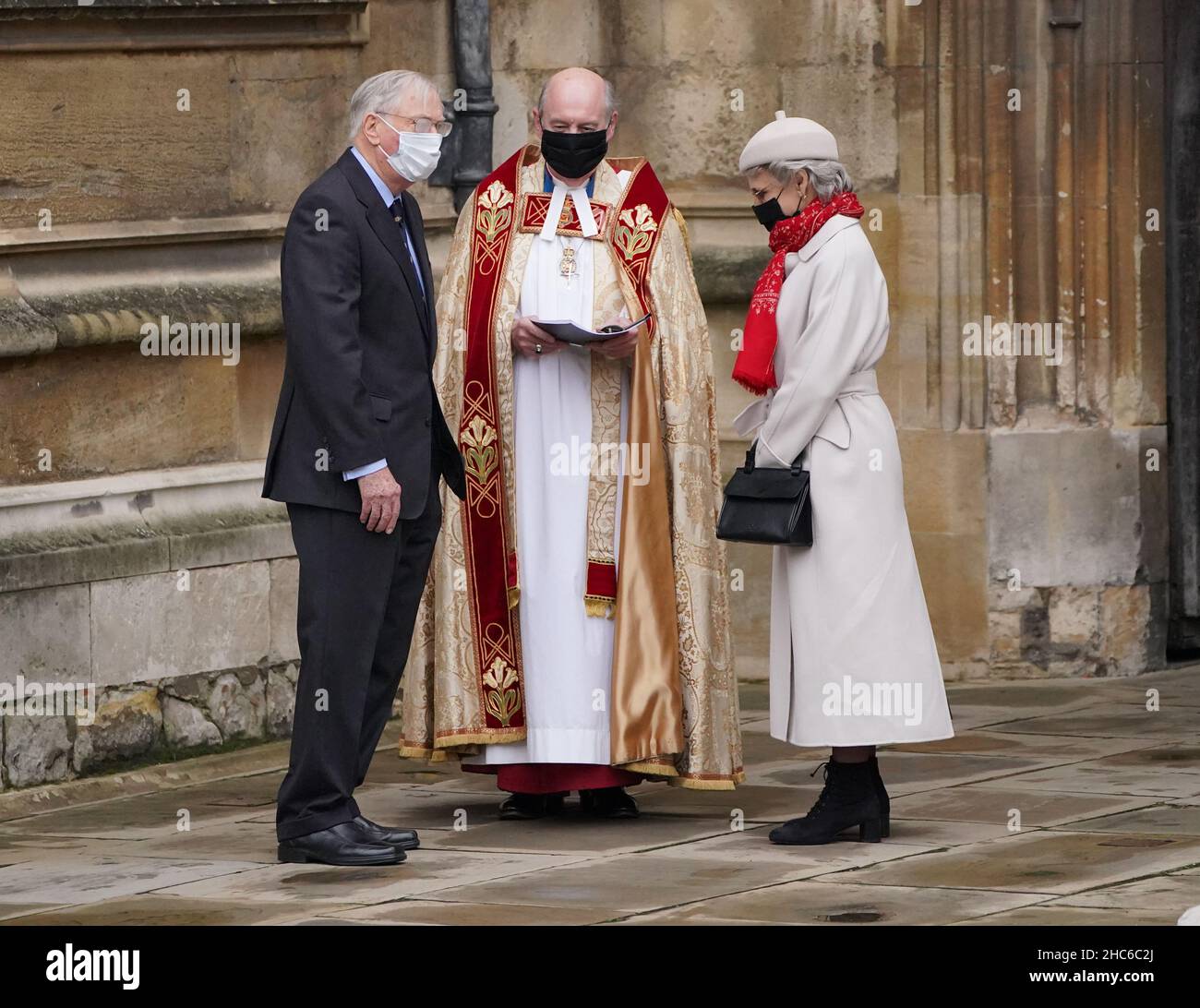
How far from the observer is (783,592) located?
22.7 ft

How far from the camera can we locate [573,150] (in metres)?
7.16

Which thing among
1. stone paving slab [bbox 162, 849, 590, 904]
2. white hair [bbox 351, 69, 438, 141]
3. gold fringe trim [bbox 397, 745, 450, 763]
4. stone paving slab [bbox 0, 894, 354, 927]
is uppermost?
white hair [bbox 351, 69, 438, 141]

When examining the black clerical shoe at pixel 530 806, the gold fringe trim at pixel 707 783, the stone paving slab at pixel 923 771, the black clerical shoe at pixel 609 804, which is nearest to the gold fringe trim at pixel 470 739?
the black clerical shoe at pixel 530 806

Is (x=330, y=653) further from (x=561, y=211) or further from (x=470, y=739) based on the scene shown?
(x=561, y=211)

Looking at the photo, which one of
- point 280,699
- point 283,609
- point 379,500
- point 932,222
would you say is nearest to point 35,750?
point 280,699

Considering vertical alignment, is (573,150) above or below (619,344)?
above

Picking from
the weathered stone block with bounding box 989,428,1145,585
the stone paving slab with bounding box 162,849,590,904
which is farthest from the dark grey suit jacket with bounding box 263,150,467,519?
the weathered stone block with bounding box 989,428,1145,585

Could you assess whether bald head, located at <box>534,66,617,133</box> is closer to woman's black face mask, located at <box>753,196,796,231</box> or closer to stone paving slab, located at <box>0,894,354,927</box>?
woman's black face mask, located at <box>753,196,796,231</box>

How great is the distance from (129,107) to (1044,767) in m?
3.56

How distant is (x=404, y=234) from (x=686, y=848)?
1.74m

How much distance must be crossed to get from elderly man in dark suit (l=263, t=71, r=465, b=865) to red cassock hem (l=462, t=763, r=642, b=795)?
1.94 ft

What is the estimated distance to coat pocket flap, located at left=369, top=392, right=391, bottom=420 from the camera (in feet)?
21.4

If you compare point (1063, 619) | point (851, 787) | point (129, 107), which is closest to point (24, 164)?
point (129, 107)
